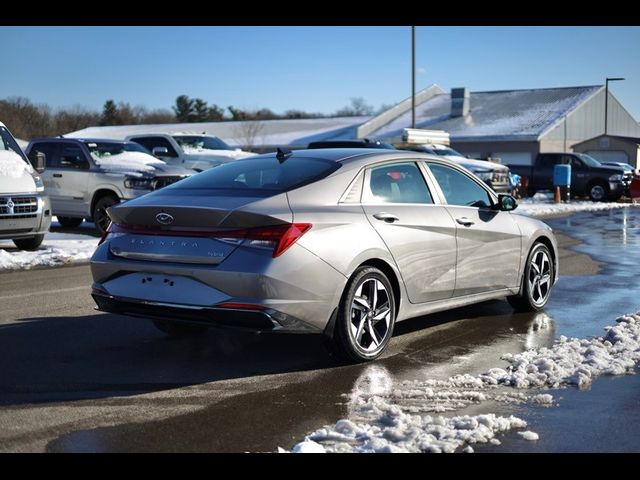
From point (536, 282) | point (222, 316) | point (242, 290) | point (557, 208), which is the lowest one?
point (557, 208)

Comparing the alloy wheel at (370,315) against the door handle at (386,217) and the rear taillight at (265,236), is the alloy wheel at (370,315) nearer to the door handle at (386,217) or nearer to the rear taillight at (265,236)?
the door handle at (386,217)

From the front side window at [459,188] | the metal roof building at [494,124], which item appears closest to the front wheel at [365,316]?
the front side window at [459,188]

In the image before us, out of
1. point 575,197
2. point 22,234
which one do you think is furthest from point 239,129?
point 22,234

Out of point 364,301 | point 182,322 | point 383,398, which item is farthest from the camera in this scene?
point 364,301

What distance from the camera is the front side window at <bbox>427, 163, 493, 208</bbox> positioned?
770 centimetres

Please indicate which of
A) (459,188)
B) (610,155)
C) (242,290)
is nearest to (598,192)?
(610,155)

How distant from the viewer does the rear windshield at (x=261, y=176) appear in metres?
6.43

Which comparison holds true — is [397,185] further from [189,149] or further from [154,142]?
[189,149]

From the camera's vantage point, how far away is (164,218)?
611 centimetres

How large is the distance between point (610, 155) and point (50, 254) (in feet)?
164

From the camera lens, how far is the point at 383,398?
546cm

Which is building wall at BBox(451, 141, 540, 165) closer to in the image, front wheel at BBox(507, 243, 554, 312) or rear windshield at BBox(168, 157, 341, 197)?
front wheel at BBox(507, 243, 554, 312)
